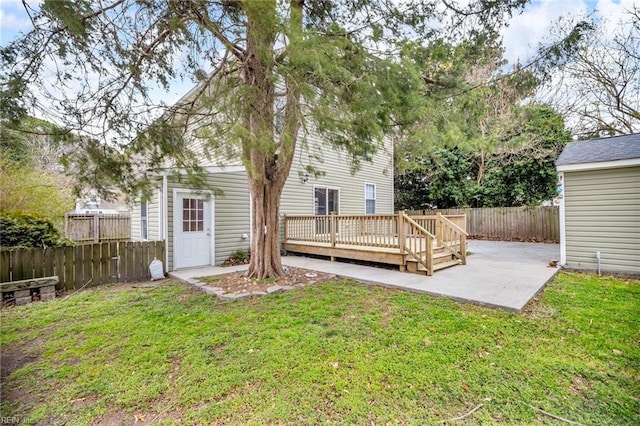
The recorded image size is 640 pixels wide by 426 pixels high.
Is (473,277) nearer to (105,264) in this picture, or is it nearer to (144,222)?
(105,264)

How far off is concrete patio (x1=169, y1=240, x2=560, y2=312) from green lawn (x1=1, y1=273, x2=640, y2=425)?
0.38 meters

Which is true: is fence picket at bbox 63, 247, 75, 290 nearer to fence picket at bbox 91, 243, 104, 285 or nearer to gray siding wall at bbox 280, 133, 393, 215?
fence picket at bbox 91, 243, 104, 285

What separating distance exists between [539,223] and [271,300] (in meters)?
12.8

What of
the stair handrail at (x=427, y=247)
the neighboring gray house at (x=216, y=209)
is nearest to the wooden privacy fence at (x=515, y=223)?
the neighboring gray house at (x=216, y=209)

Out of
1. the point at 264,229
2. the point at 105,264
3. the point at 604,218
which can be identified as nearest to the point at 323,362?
the point at 264,229

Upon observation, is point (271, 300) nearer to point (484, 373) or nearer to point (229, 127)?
point (229, 127)

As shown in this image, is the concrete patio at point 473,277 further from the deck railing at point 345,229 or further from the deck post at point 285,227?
the deck post at point 285,227

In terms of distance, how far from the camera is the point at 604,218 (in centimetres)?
626

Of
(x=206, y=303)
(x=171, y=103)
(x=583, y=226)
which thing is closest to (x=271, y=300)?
(x=206, y=303)

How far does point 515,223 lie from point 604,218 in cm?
725

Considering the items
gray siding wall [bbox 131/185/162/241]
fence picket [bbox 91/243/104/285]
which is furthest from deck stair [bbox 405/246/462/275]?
fence picket [bbox 91/243/104/285]

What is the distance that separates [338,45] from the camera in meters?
3.45

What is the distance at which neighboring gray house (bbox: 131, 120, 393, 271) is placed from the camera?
22.9 ft

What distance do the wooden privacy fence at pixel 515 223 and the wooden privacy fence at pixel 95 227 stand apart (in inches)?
570
